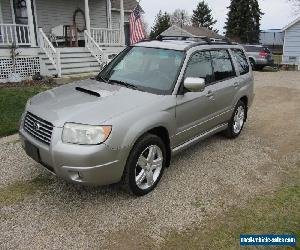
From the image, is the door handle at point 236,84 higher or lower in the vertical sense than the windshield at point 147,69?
lower

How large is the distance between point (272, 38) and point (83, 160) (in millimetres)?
45425

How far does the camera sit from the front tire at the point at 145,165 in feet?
12.8

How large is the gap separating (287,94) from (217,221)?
9.79m

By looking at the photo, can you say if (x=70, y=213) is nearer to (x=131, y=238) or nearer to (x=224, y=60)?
(x=131, y=238)

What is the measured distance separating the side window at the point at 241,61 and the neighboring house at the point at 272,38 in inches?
1538

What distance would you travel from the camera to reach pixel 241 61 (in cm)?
655

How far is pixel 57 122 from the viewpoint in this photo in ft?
11.8

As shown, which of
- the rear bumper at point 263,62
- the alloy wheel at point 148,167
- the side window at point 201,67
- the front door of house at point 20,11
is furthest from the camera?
the rear bumper at point 263,62

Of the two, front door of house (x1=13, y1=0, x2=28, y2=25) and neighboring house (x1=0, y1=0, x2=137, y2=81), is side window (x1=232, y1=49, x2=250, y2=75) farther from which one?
front door of house (x1=13, y1=0, x2=28, y2=25)

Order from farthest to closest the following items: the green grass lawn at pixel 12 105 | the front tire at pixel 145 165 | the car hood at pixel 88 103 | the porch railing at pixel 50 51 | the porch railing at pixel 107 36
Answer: the porch railing at pixel 107 36 < the porch railing at pixel 50 51 < the green grass lawn at pixel 12 105 < the front tire at pixel 145 165 < the car hood at pixel 88 103

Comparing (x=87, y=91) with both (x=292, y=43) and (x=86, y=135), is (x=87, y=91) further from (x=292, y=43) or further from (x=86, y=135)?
(x=292, y=43)

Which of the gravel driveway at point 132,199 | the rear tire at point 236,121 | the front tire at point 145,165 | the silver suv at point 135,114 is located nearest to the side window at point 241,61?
the silver suv at point 135,114

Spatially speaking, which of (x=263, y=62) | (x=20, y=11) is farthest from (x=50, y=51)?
(x=263, y=62)

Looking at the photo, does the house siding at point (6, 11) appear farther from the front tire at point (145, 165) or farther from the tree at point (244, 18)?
the tree at point (244, 18)
